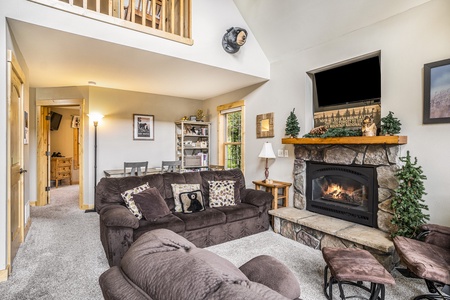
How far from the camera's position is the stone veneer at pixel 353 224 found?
8.40 feet

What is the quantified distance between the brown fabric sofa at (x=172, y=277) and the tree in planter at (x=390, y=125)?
8.88 feet

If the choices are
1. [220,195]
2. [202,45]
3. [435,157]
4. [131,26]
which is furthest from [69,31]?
[435,157]

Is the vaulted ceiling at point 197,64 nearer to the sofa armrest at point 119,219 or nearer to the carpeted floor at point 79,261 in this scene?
the sofa armrest at point 119,219

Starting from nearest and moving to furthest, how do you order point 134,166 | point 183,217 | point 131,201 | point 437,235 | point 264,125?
point 437,235
point 131,201
point 183,217
point 264,125
point 134,166

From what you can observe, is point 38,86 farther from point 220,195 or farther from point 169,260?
point 169,260

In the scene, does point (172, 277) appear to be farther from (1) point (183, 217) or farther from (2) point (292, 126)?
(2) point (292, 126)

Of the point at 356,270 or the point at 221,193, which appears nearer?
the point at 356,270

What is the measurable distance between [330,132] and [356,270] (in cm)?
183

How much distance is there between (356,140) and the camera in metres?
2.91

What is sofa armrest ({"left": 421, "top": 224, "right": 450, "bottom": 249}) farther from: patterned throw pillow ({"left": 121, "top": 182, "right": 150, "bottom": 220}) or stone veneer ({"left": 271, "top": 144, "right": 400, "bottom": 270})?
patterned throw pillow ({"left": 121, "top": 182, "right": 150, "bottom": 220})

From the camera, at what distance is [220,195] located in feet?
11.8

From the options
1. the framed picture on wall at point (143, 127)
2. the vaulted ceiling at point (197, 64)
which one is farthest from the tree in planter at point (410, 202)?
the framed picture on wall at point (143, 127)

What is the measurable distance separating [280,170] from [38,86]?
5046 mm

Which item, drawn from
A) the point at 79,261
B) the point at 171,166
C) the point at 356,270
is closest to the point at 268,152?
the point at 171,166
